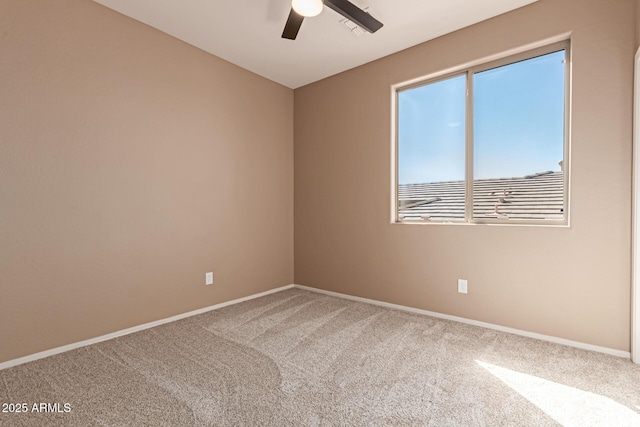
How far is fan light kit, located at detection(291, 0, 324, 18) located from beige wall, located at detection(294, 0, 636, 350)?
1.38 metres

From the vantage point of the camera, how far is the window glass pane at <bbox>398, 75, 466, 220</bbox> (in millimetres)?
2836

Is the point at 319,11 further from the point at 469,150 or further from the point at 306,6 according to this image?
the point at 469,150

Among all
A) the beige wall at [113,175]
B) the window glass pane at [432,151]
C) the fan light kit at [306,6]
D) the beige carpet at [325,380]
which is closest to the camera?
the beige carpet at [325,380]

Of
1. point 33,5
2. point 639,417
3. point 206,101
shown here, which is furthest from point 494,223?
point 33,5

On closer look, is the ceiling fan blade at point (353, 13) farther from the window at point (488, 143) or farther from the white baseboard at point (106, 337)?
the white baseboard at point (106, 337)

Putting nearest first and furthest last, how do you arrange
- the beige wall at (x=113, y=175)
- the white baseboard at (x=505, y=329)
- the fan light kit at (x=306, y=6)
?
the fan light kit at (x=306, y=6)
the beige wall at (x=113, y=175)
the white baseboard at (x=505, y=329)

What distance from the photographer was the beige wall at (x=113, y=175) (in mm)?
1995

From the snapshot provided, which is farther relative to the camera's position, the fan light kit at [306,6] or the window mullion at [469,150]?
the window mullion at [469,150]

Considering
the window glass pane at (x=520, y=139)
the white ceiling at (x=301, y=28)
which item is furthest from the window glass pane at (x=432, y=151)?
the white ceiling at (x=301, y=28)

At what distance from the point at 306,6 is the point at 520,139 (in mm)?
1949

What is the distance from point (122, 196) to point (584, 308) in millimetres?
3567

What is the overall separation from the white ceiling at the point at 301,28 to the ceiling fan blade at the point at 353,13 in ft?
0.91

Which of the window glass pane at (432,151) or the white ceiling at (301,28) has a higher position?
the white ceiling at (301,28)

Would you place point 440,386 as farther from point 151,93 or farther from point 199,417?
point 151,93
